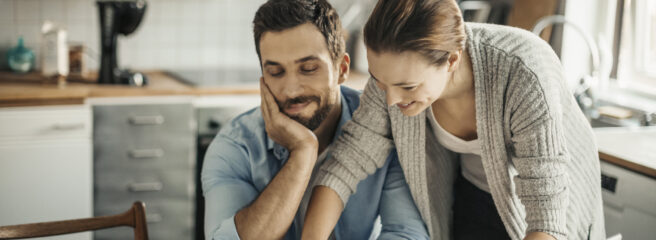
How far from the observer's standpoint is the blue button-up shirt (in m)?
1.40

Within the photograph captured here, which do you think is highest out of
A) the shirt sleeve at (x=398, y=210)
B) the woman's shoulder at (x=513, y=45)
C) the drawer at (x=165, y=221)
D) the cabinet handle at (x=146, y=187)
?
the woman's shoulder at (x=513, y=45)

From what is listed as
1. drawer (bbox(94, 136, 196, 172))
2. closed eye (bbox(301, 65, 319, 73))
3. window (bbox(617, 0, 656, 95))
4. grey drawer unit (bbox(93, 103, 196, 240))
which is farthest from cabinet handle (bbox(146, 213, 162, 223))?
window (bbox(617, 0, 656, 95))

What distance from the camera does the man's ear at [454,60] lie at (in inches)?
47.4

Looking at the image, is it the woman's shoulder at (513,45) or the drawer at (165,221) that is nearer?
the woman's shoulder at (513,45)

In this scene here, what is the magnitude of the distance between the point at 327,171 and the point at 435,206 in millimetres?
318

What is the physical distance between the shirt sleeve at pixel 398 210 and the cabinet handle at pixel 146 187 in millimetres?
1507

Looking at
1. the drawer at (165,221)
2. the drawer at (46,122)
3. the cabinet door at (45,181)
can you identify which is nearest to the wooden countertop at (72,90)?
the drawer at (46,122)

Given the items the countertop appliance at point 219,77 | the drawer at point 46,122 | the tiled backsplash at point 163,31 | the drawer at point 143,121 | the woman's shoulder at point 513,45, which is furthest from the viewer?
the tiled backsplash at point 163,31

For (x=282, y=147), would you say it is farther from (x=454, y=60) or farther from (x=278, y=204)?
(x=454, y=60)

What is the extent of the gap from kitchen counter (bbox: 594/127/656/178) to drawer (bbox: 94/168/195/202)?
5.66 ft

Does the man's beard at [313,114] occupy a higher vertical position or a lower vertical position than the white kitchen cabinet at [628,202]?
higher

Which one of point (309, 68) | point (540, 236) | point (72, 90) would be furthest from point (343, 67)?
point (72, 90)

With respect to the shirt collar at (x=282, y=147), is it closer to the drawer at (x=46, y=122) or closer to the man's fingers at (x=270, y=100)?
the man's fingers at (x=270, y=100)

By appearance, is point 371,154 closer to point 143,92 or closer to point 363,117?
point 363,117
